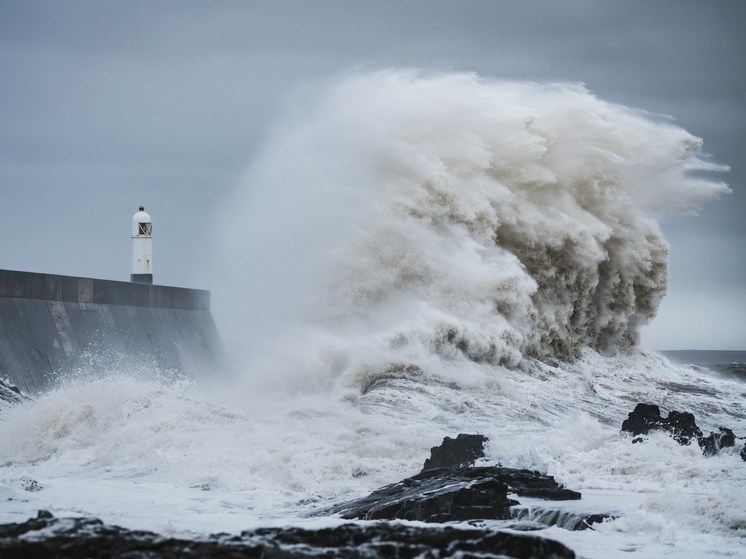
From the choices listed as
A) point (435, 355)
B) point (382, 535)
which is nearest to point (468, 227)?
point (435, 355)

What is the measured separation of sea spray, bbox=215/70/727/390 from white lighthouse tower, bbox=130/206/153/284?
2.20 m

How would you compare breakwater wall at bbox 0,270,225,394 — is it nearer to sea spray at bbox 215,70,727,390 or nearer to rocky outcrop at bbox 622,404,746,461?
sea spray at bbox 215,70,727,390

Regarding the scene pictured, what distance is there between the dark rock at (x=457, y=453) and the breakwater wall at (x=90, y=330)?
5.24m

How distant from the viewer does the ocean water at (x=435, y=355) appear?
8.93 metres

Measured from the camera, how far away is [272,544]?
5734 millimetres

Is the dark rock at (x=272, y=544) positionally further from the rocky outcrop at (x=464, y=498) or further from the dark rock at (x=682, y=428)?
the dark rock at (x=682, y=428)

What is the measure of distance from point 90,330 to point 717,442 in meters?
8.24

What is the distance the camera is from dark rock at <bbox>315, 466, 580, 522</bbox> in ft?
25.6

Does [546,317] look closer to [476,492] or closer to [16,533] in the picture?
[476,492]

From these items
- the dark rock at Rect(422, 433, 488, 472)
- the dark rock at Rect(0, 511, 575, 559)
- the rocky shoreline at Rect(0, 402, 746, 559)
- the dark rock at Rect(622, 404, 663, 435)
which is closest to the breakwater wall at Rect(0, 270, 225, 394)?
the dark rock at Rect(422, 433, 488, 472)

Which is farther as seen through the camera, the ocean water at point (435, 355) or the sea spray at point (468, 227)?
the sea spray at point (468, 227)

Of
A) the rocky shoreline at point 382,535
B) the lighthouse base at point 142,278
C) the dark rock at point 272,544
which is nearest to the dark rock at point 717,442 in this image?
the rocky shoreline at point 382,535

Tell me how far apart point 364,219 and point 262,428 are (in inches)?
282

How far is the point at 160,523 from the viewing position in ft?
25.0
